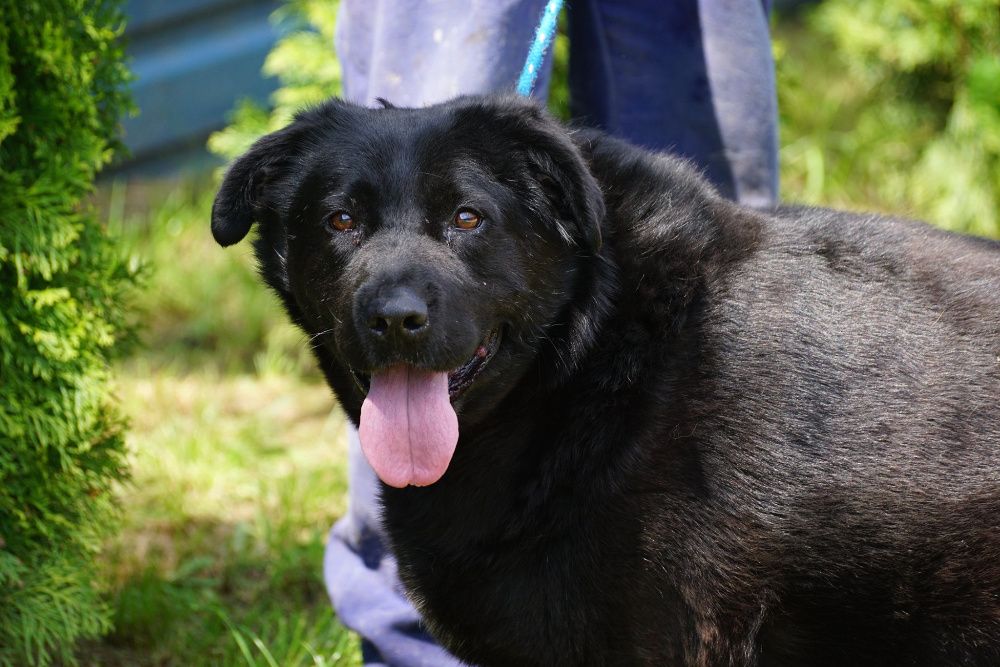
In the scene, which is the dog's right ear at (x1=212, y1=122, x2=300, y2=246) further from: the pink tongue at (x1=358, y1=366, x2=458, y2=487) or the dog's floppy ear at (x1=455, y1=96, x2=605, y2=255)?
the pink tongue at (x1=358, y1=366, x2=458, y2=487)

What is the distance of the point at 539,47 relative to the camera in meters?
2.64

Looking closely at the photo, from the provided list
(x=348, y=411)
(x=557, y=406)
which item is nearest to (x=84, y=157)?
(x=348, y=411)

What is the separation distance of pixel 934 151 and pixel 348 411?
3916mm

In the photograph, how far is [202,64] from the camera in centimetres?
580

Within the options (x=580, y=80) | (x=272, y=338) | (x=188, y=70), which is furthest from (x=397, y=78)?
(x=188, y=70)

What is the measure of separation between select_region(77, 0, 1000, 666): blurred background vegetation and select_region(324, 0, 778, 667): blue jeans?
26cm

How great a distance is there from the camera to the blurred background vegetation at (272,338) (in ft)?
10.8

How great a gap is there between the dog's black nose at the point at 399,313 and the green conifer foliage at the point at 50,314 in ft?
3.34

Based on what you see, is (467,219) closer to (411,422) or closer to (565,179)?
(565,179)

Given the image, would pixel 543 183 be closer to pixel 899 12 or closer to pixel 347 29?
pixel 347 29

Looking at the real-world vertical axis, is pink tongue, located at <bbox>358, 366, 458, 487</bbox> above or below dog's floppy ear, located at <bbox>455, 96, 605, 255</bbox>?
below

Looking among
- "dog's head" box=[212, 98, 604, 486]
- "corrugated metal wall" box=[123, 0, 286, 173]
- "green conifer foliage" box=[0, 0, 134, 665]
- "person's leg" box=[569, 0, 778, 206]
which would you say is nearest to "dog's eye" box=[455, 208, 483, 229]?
"dog's head" box=[212, 98, 604, 486]

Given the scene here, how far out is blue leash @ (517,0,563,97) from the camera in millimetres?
2604

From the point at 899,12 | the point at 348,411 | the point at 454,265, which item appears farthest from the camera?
the point at 899,12
